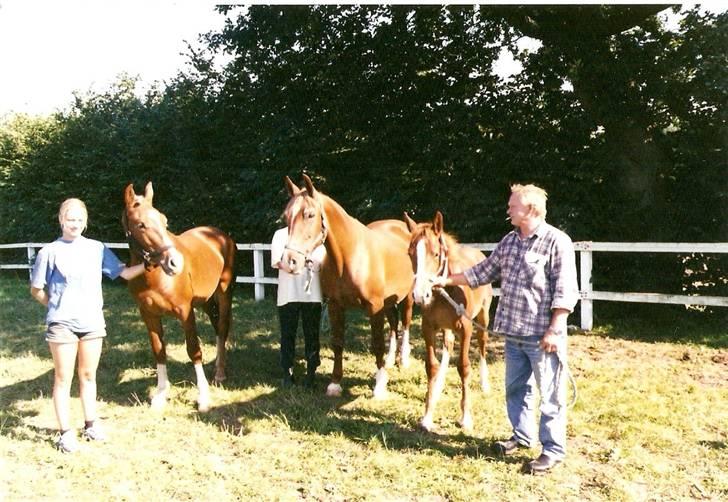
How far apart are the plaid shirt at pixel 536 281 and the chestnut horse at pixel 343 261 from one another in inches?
68.1

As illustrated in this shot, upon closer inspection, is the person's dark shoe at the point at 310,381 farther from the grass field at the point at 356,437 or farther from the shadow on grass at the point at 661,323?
the shadow on grass at the point at 661,323

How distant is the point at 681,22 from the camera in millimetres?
8281

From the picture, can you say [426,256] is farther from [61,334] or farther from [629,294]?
[629,294]

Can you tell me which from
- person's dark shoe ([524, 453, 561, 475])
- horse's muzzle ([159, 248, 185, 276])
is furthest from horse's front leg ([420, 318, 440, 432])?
horse's muzzle ([159, 248, 185, 276])

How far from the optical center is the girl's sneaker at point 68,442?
4.12m

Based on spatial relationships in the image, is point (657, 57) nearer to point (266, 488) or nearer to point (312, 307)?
point (312, 307)

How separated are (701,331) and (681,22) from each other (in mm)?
4819

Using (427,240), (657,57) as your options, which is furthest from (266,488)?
(657,57)

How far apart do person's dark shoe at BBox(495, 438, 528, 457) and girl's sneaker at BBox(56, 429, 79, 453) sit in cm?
330

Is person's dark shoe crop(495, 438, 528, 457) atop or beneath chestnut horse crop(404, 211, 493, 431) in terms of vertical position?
beneath

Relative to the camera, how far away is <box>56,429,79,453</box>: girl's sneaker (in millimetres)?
4121

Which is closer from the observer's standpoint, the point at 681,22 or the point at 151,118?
the point at 681,22

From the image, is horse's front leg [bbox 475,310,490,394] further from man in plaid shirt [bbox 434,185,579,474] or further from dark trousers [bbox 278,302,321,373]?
dark trousers [bbox 278,302,321,373]

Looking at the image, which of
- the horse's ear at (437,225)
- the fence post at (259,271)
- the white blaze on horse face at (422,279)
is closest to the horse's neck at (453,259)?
the horse's ear at (437,225)
